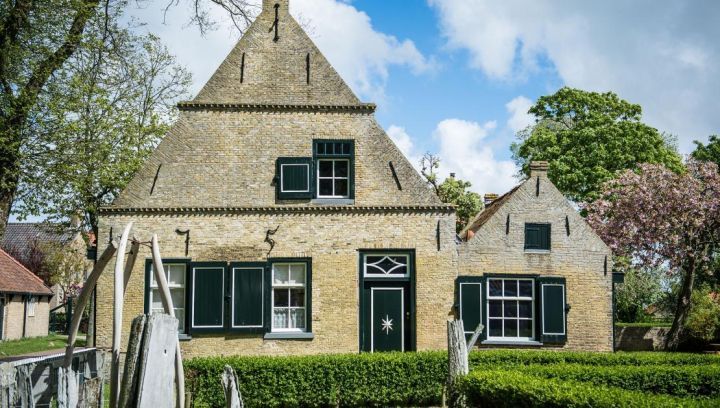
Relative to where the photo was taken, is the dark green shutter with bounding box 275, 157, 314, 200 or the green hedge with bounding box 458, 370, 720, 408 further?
the dark green shutter with bounding box 275, 157, 314, 200

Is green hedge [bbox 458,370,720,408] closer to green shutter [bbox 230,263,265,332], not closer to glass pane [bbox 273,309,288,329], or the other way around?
glass pane [bbox 273,309,288,329]

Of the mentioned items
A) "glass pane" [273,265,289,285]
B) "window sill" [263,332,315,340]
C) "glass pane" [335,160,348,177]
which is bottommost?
"window sill" [263,332,315,340]

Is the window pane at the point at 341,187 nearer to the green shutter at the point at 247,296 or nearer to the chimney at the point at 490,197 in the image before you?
the green shutter at the point at 247,296

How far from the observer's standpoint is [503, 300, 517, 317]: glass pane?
17.6 meters

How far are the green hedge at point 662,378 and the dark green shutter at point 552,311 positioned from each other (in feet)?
10.6

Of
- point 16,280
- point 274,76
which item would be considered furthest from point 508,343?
point 16,280

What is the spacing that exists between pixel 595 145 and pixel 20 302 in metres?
28.2

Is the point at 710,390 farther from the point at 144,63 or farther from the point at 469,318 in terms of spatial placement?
the point at 144,63

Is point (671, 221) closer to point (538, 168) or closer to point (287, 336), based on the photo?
point (538, 168)

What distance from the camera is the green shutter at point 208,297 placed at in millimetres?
16562

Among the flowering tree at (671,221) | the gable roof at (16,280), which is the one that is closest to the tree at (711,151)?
the flowering tree at (671,221)

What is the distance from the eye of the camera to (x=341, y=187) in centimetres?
1747

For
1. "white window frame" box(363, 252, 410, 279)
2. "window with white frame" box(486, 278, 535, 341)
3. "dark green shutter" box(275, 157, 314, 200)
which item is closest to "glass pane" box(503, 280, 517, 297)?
"window with white frame" box(486, 278, 535, 341)

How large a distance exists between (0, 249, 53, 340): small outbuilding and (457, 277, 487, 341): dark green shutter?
23704 mm
